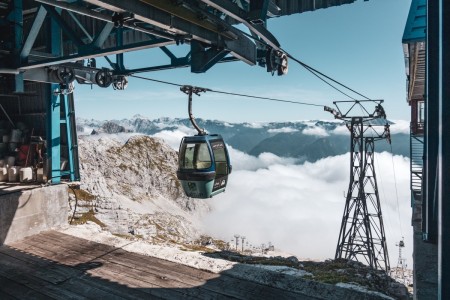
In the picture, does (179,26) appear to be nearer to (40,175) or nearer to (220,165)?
(220,165)

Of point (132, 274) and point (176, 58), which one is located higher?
point (176, 58)

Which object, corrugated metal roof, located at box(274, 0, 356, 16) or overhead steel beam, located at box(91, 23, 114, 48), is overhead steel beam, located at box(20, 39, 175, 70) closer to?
overhead steel beam, located at box(91, 23, 114, 48)

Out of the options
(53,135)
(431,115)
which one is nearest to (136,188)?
(53,135)

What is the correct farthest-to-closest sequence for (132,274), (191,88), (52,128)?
1. (52,128)
2. (191,88)
3. (132,274)

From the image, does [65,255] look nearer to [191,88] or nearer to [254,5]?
[191,88]

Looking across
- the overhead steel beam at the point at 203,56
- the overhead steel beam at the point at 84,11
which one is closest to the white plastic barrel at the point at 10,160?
the overhead steel beam at the point at 84,11

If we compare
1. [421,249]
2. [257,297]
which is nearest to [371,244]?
[421,249]

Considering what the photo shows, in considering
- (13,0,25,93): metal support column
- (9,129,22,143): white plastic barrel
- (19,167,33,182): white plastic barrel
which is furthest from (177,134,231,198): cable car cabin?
(9,129,22,143): white plastic barrel
